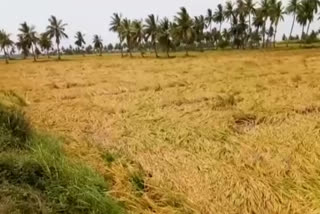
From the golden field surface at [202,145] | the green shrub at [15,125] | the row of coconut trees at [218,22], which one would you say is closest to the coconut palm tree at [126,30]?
the row of coconut trees at [218,22]

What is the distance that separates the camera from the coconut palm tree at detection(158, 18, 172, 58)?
5603cm

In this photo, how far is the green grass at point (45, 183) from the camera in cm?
459

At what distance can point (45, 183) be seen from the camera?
5195 mm

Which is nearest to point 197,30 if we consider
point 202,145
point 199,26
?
point 199,26

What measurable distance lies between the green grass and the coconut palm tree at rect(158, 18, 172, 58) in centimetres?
5026

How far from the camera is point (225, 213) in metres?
4.43

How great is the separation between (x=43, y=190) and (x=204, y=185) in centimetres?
212

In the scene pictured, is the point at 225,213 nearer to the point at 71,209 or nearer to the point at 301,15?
the point at 71,209

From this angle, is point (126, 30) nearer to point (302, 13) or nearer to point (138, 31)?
point (138, 31)

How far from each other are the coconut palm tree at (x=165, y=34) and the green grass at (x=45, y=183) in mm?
50265

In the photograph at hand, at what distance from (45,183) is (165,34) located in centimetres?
5204

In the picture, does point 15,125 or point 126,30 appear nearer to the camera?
point 15,125

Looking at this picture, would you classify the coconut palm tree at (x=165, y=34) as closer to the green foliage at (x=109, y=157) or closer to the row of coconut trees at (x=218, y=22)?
the row of coconut trees at (x=218, y=22)

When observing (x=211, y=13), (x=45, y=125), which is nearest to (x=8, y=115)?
(x=45, y=125)
